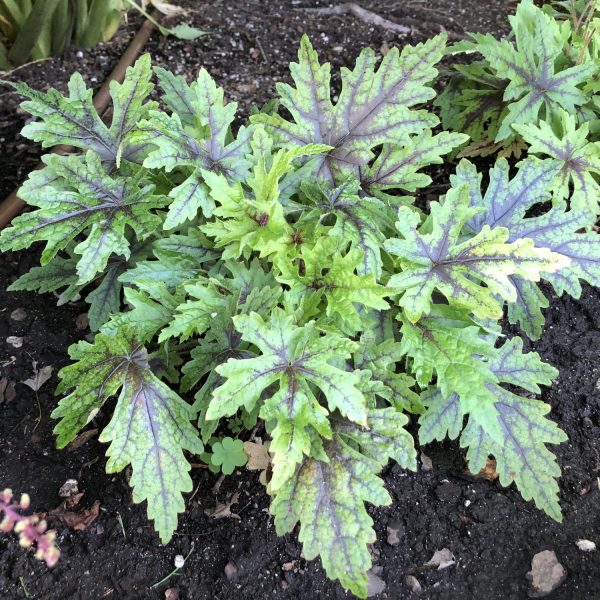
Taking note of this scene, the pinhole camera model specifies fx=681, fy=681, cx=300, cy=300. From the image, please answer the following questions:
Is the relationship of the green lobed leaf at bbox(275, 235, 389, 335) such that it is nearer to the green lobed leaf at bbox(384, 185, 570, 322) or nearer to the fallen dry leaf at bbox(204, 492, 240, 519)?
the green lobed leaf at bbox(384, 185, 570, 322)

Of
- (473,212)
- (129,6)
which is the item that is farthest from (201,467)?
(129,6)

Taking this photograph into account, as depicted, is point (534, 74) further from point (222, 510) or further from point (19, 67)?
point (19, 67)

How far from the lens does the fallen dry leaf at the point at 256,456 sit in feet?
7.06

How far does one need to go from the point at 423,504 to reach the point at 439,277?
81cm

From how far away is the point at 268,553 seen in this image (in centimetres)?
214

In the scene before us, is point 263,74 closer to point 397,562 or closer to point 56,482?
point 56,482

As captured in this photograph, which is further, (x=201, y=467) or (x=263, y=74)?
(x=263, y=74)

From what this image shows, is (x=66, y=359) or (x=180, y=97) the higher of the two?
(x=180, y=97)

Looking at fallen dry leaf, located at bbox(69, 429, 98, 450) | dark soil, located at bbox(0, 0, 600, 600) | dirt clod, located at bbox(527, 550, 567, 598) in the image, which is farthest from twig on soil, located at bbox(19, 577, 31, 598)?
dirt clod, located at bbox(527, 550, 567, 598)

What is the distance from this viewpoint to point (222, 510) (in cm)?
221

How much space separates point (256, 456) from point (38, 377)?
2.92ft

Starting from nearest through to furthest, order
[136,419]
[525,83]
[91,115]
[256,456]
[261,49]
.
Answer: [136,419]
[256,456]
[91,115]
[525,83]
[261,49]

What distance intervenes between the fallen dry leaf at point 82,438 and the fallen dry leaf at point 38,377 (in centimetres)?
25

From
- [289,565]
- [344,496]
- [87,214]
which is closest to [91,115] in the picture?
[87,214]
